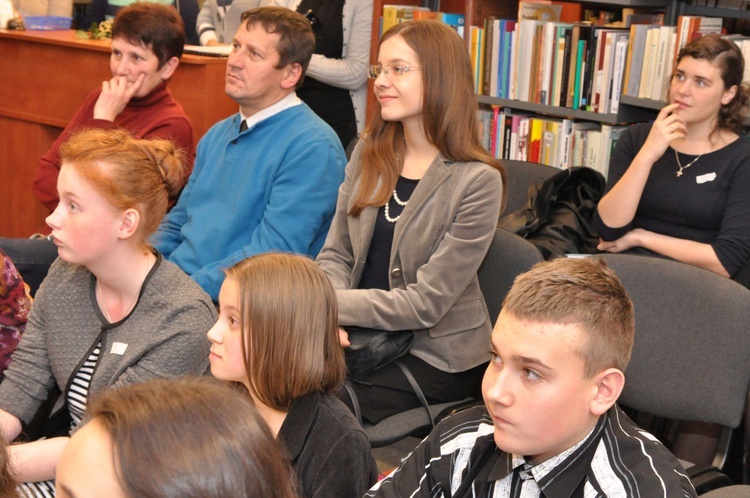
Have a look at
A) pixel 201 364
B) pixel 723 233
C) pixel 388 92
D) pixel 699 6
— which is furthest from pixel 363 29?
pixel 201 364

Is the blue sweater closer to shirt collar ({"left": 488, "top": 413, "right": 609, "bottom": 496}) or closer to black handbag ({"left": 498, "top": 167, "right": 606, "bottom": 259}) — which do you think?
black handbag ({"left": 498, "top": 167, "right": 606, "bottom": 259})

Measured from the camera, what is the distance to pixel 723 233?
8.71ft

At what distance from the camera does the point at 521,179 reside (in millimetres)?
2893

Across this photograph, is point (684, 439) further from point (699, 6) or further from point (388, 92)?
point (699, 6)

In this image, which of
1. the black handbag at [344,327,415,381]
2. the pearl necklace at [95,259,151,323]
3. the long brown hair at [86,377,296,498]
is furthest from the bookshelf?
the long brown hair at [86,377,296,498]

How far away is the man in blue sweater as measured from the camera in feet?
8.61

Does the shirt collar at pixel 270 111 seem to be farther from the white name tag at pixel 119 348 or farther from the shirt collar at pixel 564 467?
the shirt collar at pixel 564 467

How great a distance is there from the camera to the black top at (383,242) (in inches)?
94.2

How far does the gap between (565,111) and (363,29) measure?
103cm

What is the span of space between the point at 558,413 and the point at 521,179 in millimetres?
1632

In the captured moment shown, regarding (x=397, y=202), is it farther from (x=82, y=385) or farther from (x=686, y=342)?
Result: (x=82, y=385)

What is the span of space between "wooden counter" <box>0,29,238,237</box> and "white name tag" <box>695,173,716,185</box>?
2123mm

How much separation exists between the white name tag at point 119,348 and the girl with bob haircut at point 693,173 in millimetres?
1564

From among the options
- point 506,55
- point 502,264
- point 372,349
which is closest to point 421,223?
point 502,264
